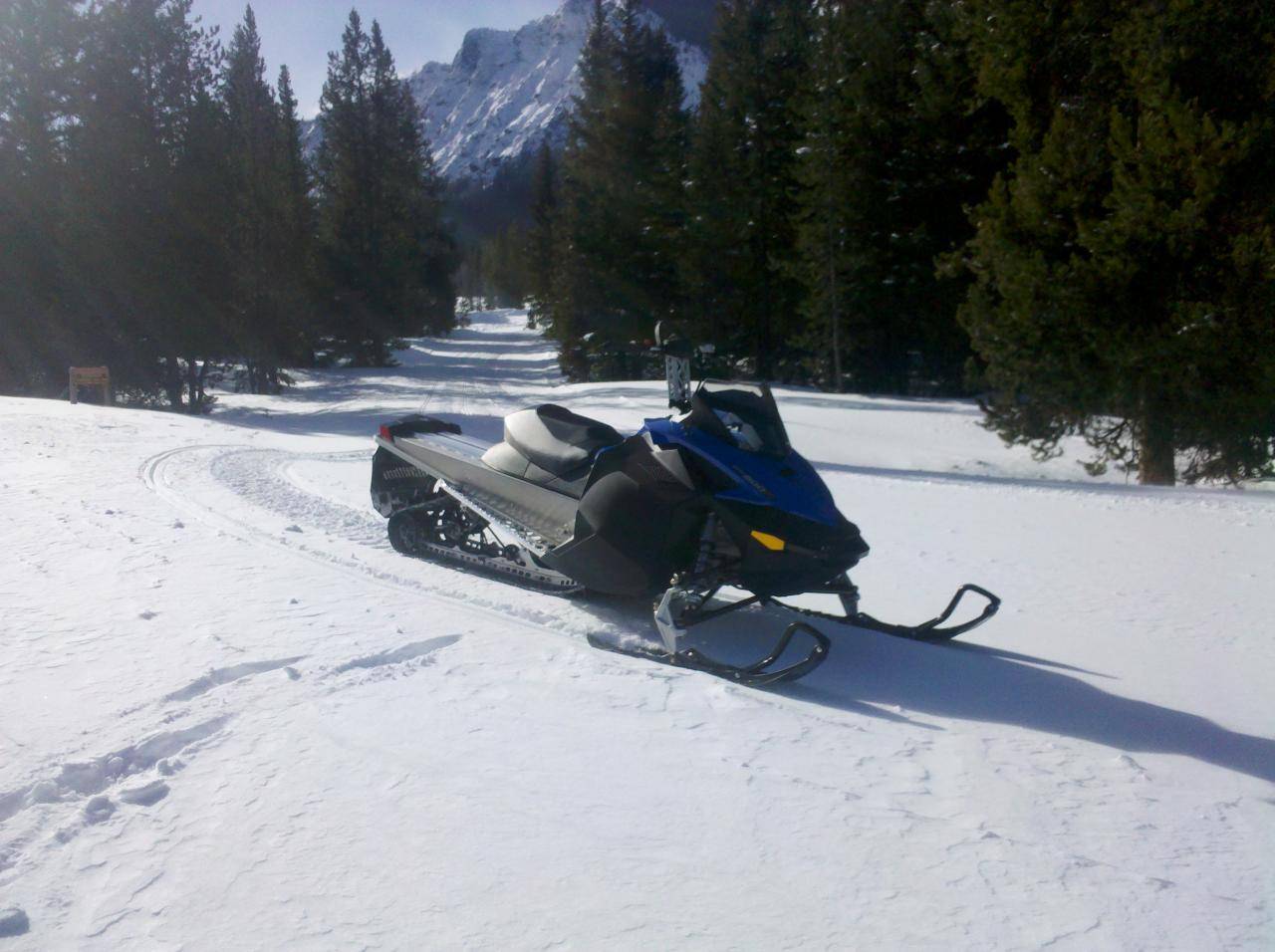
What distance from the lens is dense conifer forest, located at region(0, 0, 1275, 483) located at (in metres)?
10.2

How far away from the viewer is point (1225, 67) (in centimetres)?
1015

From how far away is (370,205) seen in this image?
124 feet

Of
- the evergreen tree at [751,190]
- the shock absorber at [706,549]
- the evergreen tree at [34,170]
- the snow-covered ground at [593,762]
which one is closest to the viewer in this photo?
the snow-covered ground at [593,762]

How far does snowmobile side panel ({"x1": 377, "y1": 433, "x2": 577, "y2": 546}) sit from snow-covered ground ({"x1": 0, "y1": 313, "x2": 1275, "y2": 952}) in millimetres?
407

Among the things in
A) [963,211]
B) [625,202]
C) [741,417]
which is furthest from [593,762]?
[625,202]

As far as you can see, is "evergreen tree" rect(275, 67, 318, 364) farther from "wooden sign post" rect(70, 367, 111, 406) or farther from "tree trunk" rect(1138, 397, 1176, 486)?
"tree trunk" rect(1138, 397, 1176, 486)

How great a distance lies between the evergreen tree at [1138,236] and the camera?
390 inches

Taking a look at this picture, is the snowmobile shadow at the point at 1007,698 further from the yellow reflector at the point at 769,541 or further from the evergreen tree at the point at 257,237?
the evergreen tree at the point at 257,237

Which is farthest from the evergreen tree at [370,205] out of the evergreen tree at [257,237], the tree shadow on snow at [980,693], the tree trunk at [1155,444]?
the tree shadow on snow at [980,693]

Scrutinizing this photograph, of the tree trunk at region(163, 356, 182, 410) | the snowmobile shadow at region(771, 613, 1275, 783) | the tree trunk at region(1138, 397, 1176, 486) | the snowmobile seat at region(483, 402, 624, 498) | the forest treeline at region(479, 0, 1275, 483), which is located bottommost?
the snowmobile shadow at region(771, 613, 1275, 783)

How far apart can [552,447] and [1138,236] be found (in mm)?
8107

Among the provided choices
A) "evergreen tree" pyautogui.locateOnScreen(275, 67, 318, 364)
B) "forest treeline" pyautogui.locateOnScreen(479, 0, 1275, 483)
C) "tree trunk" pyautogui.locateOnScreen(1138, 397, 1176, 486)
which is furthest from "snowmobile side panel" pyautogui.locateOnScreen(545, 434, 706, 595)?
"evergreen tree" pyautogui.locateOnScreen(275, 67, 318, 364)

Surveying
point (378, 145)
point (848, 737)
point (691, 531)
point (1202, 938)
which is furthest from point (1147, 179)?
point (378, 145)

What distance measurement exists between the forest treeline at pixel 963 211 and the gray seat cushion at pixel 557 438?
17.9ft
